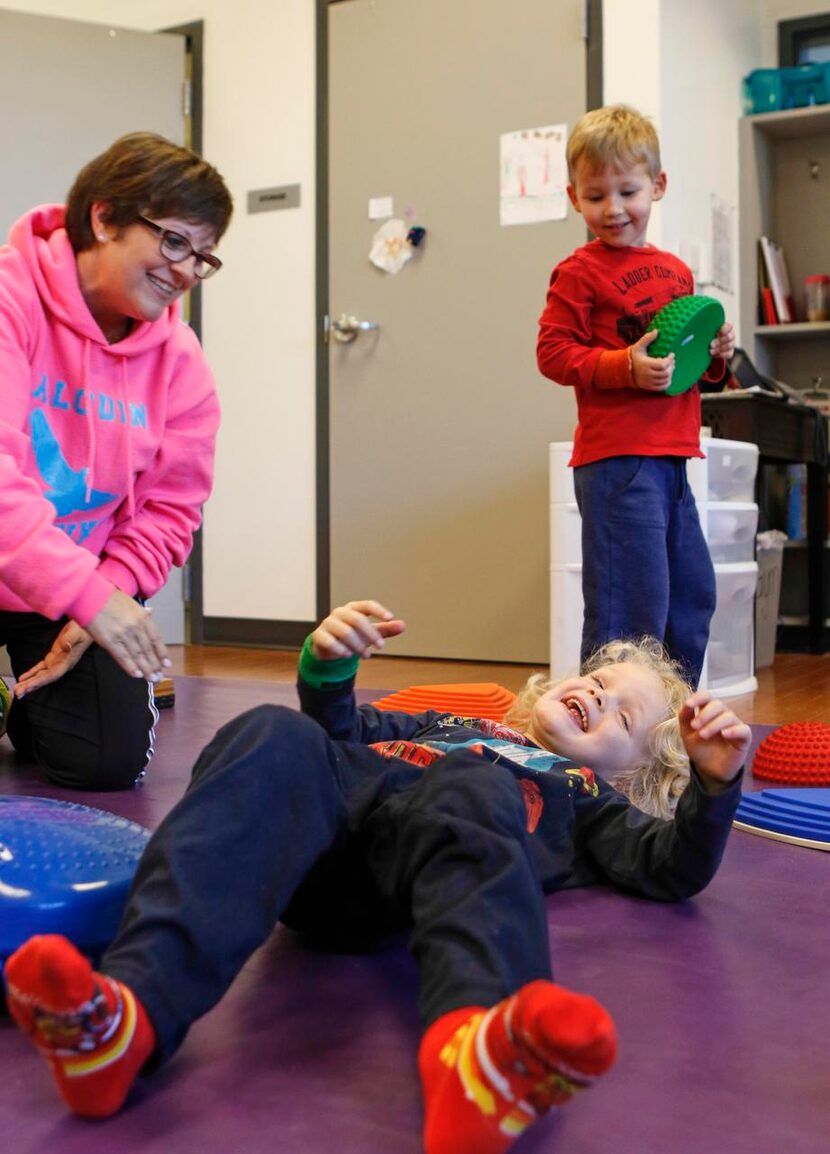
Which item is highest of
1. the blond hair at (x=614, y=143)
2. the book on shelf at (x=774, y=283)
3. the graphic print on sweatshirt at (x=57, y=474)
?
the book on shelf at (x=774, y=283)

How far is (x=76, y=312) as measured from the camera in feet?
6.01

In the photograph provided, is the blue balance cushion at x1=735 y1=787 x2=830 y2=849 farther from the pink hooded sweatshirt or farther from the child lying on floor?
the pink hooded sweatshirt

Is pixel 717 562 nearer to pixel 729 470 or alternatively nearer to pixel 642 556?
pixel 729 470

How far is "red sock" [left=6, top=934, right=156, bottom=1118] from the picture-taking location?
2.37 ft

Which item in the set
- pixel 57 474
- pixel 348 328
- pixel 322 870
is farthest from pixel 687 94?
pixel 322 870

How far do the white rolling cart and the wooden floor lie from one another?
122mm

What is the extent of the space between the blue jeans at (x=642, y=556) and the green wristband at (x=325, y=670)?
0.99m

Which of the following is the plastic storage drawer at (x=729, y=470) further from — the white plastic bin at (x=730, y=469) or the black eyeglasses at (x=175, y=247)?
the black eyeglasses at (x=175, y=247)

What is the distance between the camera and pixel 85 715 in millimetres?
1975

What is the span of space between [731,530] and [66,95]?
270cm

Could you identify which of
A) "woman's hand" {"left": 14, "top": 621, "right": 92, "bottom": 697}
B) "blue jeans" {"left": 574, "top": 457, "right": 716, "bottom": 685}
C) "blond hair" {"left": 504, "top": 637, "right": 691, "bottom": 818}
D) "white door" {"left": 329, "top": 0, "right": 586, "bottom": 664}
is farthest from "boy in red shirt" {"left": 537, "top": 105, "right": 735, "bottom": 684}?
"white door" {"left": 329, "top": 0, "right": 586, "bottom": 664}

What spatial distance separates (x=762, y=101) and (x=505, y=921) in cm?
432

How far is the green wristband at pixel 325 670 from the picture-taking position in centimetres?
124

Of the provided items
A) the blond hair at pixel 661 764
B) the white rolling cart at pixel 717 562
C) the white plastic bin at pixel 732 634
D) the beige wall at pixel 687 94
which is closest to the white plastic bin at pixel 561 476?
the white rolling cart at pixel 717 562
